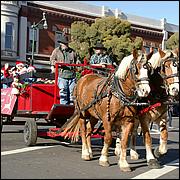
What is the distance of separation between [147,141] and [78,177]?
168 centimetres

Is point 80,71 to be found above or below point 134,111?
above

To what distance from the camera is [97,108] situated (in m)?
7.69

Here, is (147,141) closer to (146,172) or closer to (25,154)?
(146,172)

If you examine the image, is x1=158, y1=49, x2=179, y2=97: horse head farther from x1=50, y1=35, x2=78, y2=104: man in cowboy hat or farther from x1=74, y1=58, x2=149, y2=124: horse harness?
x1=50, y1=35, x2=78, y2=104: man in cowboy hat

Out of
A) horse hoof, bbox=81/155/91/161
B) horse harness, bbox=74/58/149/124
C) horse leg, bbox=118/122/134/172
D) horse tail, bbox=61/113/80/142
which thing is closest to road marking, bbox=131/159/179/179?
horse leg, bbox=118/122/134/172

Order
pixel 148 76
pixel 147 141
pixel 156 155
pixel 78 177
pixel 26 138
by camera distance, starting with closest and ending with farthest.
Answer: pixel 78 177 → pixel 148 76 → pixel 147 141 → pixel 156 155 → pixel 26 138

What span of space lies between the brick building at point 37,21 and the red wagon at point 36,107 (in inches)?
761

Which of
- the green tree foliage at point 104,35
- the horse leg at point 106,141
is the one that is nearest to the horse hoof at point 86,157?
the horse leg at point 106,141

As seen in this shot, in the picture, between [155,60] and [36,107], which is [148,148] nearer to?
[155,60]

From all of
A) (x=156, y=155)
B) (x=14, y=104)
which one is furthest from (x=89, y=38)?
(x=156, y=155)

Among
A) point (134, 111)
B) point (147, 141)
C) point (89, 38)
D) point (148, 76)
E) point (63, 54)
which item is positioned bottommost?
point (147, 141)

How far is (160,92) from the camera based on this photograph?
7277 mm

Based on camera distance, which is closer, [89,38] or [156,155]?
[156,155]

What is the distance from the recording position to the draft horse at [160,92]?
22.3ft
